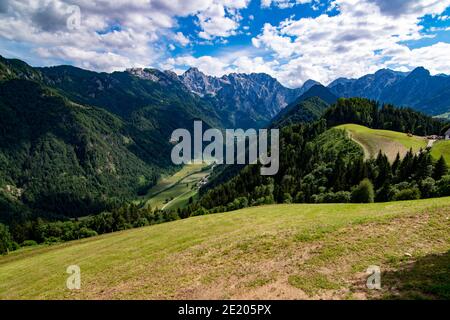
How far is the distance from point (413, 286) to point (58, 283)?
27.4 metres

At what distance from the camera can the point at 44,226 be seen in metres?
149

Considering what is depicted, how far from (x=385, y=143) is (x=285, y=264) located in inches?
5229

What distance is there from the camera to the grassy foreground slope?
1739 centimetres

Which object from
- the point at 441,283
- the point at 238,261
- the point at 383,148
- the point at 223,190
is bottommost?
the point at 223,190

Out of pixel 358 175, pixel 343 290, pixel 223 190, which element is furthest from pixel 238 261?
pixel 223 190

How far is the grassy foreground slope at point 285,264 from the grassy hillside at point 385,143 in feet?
330

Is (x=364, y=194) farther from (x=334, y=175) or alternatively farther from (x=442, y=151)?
(x=442, y=151)

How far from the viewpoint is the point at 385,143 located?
135375mm

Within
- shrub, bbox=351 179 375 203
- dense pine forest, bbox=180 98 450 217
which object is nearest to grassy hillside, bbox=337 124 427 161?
dense pine forest, bbox=180 98 450 217

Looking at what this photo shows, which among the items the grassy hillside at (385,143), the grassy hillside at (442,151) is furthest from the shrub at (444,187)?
the grassy hillside at (385,143)

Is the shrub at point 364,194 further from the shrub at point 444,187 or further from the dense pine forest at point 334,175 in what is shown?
the shrub at point 444,187

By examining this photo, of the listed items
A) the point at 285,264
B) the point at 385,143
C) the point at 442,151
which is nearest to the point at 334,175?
the point at 442,151

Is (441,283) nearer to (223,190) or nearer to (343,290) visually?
(343,290)

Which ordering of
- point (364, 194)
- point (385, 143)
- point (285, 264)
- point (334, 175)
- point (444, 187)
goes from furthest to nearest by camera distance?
point (385, 143)
point (334, 175)
point (364, 194)
point (444, 187)
point (285, 264)
